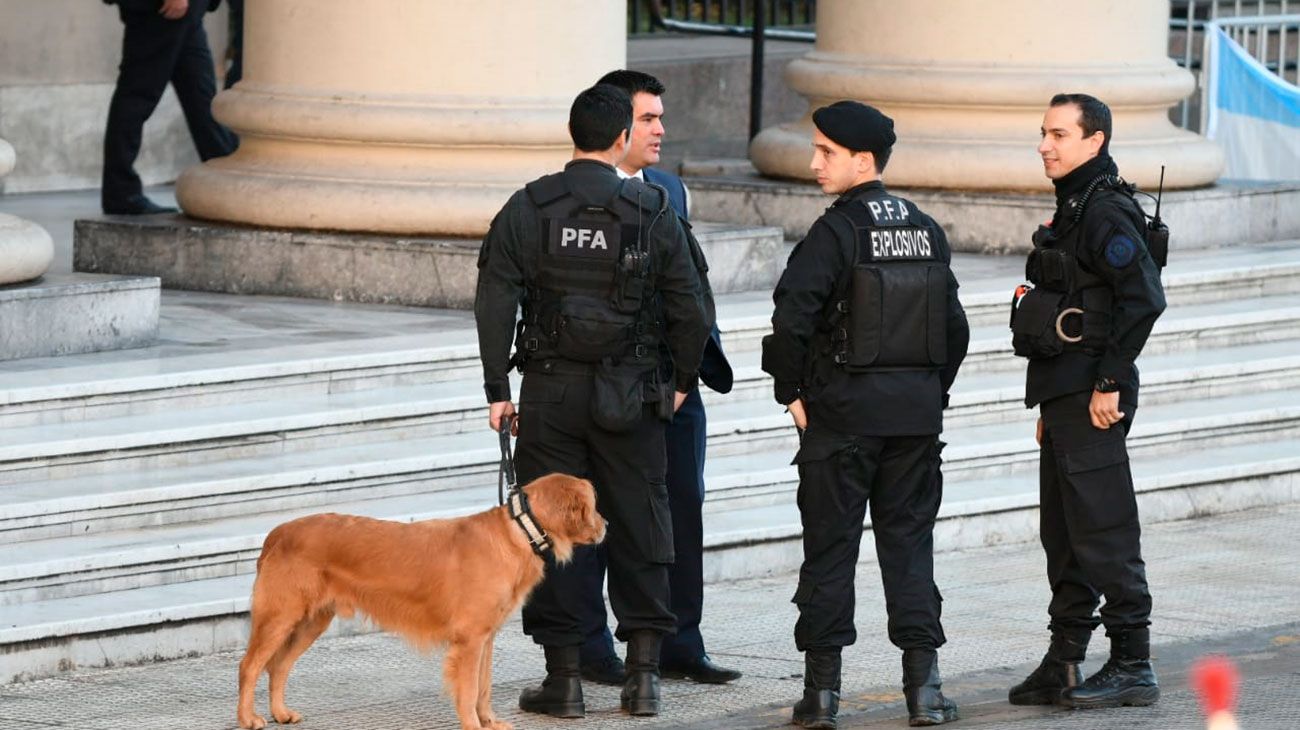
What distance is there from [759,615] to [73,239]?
4.79 meters

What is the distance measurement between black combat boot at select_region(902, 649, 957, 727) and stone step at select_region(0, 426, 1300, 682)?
188 cm

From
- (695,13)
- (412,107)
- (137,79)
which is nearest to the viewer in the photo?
(412,107)

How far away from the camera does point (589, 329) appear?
667 centimetres

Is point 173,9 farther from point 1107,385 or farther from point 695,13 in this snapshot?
point 695,13

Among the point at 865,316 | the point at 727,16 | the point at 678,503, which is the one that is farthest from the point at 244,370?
the point at 727,16

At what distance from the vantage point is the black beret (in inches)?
264

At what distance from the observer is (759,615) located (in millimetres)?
8203

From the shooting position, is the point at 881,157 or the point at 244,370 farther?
the point at 244,370

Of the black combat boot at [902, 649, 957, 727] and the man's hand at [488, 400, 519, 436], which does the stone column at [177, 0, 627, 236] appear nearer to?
the man's hand at [488, 400, 519, 436]

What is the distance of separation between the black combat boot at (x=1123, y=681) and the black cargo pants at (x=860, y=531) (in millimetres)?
499

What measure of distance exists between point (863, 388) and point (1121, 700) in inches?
47.7

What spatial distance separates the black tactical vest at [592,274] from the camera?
6.69 m

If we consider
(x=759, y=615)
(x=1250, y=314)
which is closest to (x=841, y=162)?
(x=759, y=615)

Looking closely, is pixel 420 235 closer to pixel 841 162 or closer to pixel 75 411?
pixel 75 411
